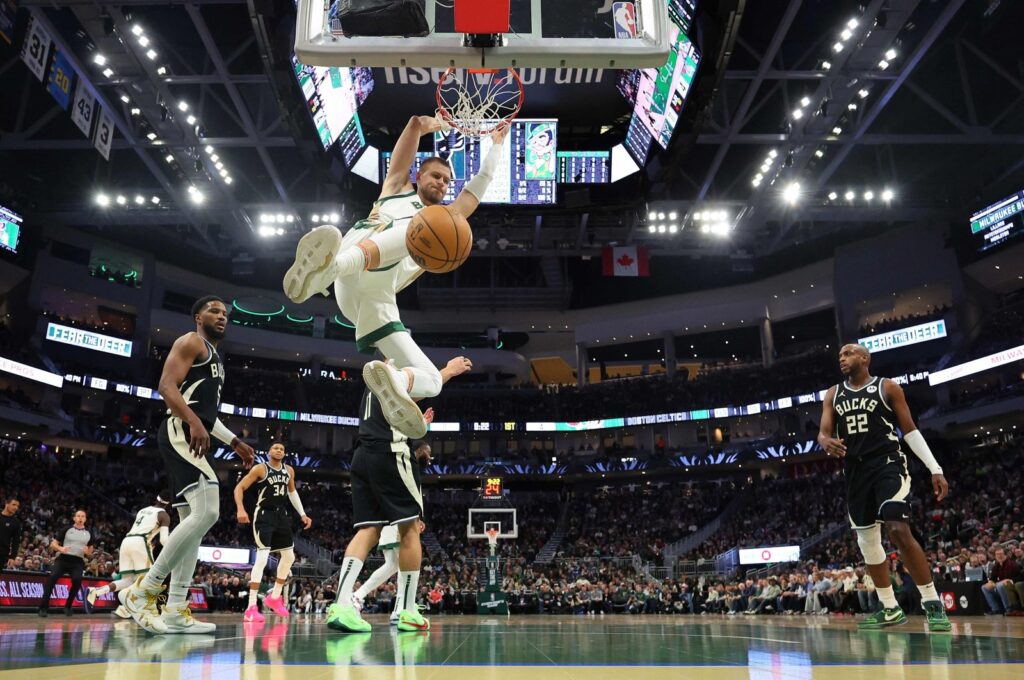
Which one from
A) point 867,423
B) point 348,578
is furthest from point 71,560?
point 867,423

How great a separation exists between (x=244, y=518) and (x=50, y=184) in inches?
956

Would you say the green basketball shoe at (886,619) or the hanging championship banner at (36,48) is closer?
the green basketball shoe at (886,619)

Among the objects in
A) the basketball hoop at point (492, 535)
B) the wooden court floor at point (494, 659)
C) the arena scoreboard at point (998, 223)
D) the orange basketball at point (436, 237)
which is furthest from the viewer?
the arena scoreboard at point (998, 223)

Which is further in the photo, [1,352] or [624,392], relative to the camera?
[624,392]

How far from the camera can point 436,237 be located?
408cm

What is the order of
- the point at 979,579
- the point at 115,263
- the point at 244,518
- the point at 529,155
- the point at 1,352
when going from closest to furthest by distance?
1. the point at 244,518
2. the point at 979,579
3. the point at 529,155
4. the point at 1,352
5. the point at 115,263

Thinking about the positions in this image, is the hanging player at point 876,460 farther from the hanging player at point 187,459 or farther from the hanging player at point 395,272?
the hanging player at point 187,459

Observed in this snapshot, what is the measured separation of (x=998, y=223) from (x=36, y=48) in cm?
2733

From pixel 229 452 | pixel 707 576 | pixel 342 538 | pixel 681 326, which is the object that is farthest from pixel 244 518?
pixel 681 326

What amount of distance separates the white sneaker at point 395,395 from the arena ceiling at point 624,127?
33.7ft

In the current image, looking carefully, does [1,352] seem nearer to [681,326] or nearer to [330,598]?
[330,598]

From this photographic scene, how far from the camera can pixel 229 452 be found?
33594 mm

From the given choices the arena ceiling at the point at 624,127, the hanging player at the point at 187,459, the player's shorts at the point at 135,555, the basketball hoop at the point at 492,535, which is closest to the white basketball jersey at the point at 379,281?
the hanging player at the point at 187,459

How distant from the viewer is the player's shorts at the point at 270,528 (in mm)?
9414
